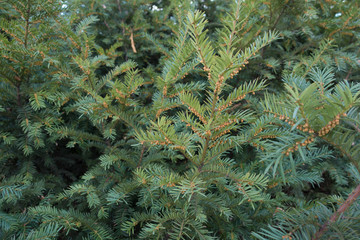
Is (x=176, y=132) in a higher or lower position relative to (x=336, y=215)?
higher

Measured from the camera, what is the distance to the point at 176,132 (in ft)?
3.29

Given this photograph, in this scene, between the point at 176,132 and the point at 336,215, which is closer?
the point at 336,215

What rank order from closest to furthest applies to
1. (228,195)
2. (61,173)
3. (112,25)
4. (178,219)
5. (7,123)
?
(178,219)
(228,195)
(7,123)
(61,173)
(112,25)

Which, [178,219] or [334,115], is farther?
[178,219]

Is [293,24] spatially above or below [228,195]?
above

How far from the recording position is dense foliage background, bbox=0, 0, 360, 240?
1.88ft

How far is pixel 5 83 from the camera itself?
107cm

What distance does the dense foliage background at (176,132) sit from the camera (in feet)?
1.88

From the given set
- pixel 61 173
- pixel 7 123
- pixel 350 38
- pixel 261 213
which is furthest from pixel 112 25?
pixel 350 38

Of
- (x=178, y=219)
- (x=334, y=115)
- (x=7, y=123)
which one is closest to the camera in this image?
(x=334, y=115)

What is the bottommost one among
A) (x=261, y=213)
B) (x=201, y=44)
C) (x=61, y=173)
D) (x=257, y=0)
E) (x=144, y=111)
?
(x=261, y=213)

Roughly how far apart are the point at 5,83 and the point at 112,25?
686mm

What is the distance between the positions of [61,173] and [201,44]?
1.03m

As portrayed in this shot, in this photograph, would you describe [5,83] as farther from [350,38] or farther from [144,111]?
[350,38]
